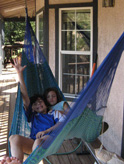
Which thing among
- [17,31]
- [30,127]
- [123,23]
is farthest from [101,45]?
[17,31]

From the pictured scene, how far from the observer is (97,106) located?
2334mm

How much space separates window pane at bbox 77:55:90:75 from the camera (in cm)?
461

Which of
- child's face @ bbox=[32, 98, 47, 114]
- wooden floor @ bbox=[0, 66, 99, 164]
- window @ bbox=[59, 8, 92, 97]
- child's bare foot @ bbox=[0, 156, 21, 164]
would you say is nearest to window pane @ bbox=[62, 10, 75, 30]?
window @ bbox=[59, 8, 92, 97]

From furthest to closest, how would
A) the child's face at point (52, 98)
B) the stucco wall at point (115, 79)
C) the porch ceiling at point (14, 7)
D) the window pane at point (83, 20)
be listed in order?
the porch ceiling at point (14, 7), the window pane at point (83, 20), the stucco wall at point (115, 79), the child's face at point (52, 98)

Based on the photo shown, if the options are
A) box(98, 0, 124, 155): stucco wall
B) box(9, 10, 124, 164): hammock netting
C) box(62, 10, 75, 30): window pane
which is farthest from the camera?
box(62, 10, 75, 30): window pane

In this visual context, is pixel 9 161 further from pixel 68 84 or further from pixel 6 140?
pixel 68 84

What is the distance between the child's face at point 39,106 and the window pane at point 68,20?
6.70ft

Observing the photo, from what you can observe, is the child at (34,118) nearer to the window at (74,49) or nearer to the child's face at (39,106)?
the child's face at (39,106)

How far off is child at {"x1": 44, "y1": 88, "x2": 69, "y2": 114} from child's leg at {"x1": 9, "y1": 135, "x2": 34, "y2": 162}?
45 cm

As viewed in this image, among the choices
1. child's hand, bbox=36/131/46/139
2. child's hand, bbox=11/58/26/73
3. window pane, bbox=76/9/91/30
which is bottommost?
child's hand, bbox=36/131/46/139

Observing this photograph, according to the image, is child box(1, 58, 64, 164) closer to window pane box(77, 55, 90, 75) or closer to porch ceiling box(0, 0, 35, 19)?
window pane box(77, 55, 90, 75)

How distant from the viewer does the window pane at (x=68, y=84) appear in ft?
15.8

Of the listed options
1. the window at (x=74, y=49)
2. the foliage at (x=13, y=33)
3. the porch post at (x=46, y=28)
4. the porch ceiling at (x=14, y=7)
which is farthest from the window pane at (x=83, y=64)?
the foliage at (x=13, y=33)

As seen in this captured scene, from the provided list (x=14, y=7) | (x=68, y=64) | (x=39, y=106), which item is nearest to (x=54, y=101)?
(x=39, y=106)
